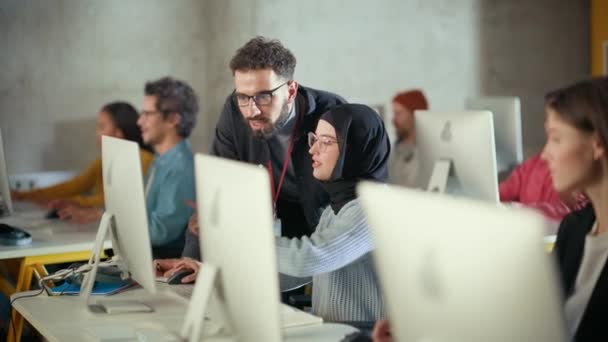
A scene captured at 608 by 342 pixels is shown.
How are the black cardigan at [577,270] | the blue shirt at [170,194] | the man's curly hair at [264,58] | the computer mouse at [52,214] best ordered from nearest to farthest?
the black cardigan at [577,270] → the man's curly hair at [264,58] → the blue shirt at [170,194] → the computer mouse at [52,214]

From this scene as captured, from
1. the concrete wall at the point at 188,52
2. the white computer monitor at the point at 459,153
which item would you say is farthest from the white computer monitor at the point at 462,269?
the concrete wall at the point at 188,52

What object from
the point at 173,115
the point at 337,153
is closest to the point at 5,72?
the point at 173,115

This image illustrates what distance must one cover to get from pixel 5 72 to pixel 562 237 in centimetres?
405

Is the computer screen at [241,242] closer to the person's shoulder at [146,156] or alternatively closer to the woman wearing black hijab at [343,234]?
the woman wearing black hijab at [343,234]

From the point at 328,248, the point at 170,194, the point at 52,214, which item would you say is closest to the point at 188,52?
the point at 52,214

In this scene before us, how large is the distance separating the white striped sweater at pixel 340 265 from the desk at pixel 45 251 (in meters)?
1.20

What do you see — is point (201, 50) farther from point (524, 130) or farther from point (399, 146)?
point (524, 130)

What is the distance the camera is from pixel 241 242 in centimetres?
187

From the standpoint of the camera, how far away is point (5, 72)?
218 inches

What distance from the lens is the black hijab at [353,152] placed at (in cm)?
271

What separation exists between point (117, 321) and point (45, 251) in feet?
3.94

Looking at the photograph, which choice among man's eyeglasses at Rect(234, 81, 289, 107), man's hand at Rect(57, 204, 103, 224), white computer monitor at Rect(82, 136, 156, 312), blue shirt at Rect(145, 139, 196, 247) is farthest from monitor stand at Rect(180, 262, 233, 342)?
man's hand at Rect(57, 204, 103, 224)

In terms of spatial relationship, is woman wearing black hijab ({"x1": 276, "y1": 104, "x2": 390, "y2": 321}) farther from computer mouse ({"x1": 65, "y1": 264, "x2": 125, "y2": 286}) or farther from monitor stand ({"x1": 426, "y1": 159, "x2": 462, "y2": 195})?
monitor stand ({"x1": 426, "y1": 159, "x2": 462, "y2": 195})

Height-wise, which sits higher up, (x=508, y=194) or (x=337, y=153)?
(x=337, y=153)
